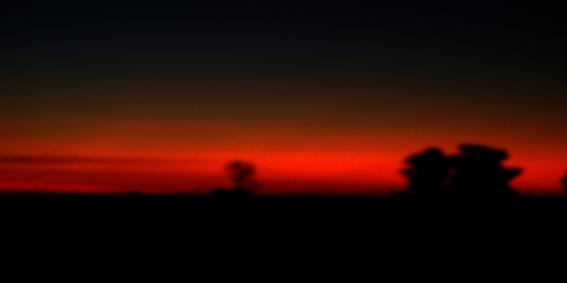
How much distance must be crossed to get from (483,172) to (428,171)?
4256 mm

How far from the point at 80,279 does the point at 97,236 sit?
20.0ft

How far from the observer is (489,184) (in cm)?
4447

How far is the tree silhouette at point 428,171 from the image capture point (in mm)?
46375

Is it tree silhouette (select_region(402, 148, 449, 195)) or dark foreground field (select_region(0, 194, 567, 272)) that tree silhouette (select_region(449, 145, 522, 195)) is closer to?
tree silhouette (select_region(402, 148, 449, 195))

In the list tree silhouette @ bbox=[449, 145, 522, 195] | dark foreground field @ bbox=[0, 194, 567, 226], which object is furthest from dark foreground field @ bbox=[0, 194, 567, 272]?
tree silhouette @ bbox=[449, 145, 522, 195]

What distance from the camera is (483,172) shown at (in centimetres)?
4475

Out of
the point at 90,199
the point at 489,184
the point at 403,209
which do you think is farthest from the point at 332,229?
the point at 489,184

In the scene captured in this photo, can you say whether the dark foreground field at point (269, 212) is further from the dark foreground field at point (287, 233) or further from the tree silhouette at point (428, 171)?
the tree silhouette at point (428, 171)

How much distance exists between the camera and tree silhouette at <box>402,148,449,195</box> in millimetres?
46375

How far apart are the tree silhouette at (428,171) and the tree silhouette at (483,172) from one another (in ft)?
4.30

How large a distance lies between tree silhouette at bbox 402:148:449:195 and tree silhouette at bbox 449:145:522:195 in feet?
4.30

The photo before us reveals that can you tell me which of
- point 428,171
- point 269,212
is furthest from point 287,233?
point 428,171

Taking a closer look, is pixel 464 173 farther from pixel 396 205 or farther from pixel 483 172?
pixel 396 205

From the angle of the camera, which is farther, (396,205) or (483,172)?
(483,172)
